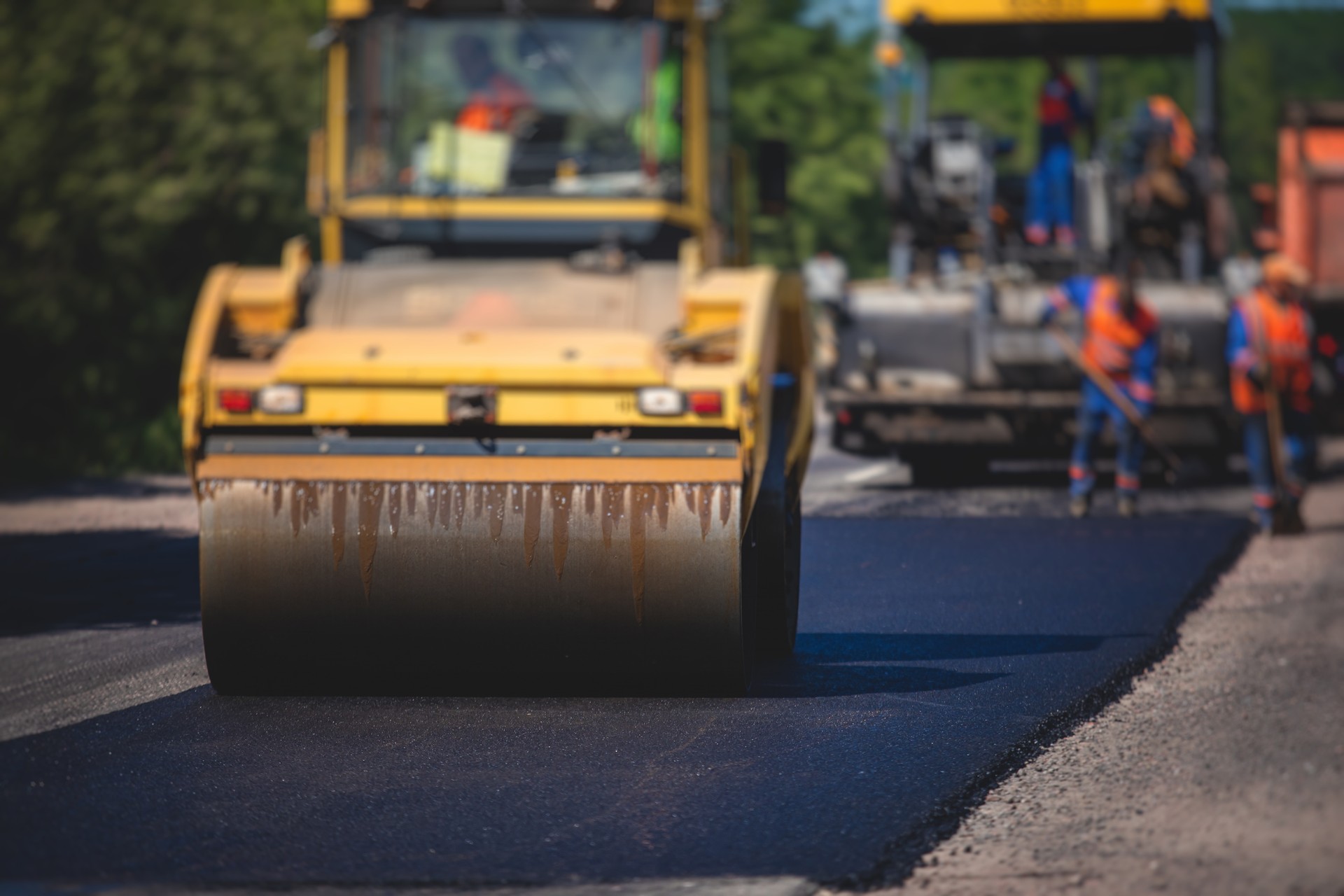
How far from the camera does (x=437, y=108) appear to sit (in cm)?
867

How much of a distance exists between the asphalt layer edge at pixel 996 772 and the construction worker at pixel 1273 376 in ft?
11.2

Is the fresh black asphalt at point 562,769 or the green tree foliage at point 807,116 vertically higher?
the green tree foliage at point 807,116

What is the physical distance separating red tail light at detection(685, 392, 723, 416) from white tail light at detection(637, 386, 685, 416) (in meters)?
0.02

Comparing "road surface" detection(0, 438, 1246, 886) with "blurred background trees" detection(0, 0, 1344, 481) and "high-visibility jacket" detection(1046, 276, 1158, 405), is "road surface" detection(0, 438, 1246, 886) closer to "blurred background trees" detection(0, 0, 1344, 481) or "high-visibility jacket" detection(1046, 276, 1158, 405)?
"high-visibility jacket" detection(1046, 276, 1158, 405)

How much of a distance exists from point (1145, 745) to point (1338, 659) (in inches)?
75.1

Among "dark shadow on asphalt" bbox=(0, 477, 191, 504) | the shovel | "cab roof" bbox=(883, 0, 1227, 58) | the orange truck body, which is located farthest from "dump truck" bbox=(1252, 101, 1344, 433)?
"dark shadow on asphalt" bbox=(0, 477, 191, 504)

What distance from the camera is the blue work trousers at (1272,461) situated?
11547 mm

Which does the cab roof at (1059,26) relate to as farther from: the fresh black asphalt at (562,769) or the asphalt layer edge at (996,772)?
the fresh black asphalt at (562,769)

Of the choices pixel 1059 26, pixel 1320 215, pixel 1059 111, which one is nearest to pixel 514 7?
pixel 1059 111

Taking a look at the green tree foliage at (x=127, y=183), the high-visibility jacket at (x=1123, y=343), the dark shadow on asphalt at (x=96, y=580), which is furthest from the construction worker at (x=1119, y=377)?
the green tree foliage at (x=127, y=183)

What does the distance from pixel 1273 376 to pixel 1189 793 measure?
7.27 m

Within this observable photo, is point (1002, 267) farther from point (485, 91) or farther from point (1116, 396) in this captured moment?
point (485, 91)

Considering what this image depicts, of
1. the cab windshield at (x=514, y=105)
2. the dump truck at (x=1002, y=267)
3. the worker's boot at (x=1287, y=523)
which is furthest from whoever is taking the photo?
the dump truck at (x=1002, y=267)

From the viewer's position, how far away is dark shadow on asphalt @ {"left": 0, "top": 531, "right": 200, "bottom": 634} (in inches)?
325
